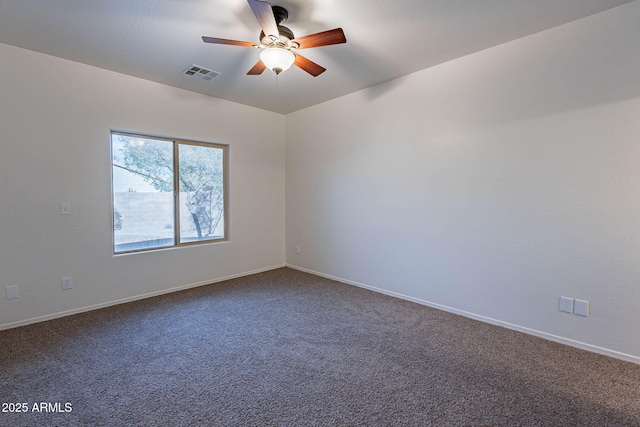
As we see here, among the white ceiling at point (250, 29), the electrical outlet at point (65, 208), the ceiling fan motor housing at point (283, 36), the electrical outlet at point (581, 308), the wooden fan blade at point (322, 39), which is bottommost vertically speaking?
the electrical outlet at point (581, 308)

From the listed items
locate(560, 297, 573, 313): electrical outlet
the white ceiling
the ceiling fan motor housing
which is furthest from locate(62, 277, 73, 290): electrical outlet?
locate(560, 297, 573, 313): electrical outlet

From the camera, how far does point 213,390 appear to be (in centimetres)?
179

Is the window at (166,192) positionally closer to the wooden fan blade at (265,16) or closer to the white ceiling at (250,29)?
the white ceiling at (250,29)

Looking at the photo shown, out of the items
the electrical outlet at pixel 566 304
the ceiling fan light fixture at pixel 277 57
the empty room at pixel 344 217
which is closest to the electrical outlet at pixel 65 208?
the empty room at pixel 344 217

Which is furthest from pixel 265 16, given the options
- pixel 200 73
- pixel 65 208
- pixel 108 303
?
pixel 108 303

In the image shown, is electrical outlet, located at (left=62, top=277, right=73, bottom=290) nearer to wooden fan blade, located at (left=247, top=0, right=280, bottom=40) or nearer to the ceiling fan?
the ceiling fan

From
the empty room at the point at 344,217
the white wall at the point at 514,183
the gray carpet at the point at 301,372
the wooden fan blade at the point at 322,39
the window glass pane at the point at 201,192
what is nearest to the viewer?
the gray carpet at the point at 301,372

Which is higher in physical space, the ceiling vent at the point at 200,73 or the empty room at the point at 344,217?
the ceiling vent at the point at 200,73

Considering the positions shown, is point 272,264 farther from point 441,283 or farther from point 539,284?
point 539,284

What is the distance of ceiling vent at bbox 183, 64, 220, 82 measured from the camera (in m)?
3.00

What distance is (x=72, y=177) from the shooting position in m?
2.91

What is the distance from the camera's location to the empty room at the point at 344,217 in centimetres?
183

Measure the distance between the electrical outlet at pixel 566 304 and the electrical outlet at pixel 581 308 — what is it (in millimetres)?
25

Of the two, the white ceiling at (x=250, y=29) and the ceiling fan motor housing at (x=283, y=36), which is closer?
the white ceiling at (x=250, y=29)
